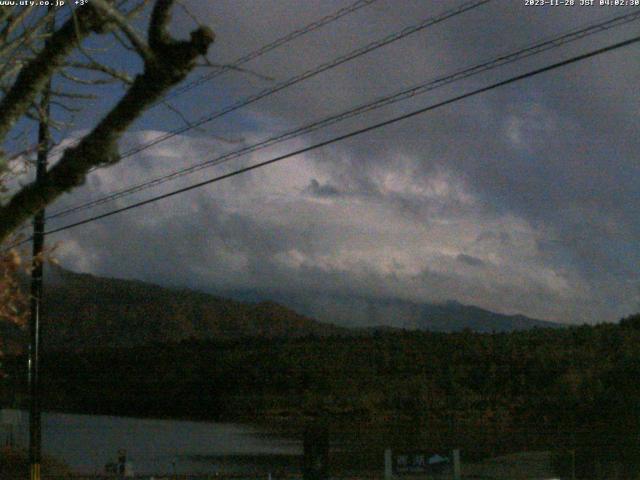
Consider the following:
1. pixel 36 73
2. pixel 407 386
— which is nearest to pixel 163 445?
pixel 407 386

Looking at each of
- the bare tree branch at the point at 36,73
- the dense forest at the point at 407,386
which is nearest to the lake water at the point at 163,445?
the dense forest at the point at 407,386

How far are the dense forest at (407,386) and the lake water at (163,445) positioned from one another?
297 cm

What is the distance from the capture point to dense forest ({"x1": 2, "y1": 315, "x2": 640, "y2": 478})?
35562mm

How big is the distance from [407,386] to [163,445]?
41.9 ft

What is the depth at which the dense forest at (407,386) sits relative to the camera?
3556 centimetres

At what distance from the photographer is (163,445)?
42.5 metres

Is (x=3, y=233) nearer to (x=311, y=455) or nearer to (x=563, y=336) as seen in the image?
(x=311, y=455)

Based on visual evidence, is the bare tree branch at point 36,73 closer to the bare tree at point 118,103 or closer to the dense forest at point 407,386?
the bare tree at point 118,103

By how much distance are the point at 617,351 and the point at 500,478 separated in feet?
68.2

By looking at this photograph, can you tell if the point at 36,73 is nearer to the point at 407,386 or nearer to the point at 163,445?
the point at 163,445

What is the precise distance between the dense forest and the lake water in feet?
9.73

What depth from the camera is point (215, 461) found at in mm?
35594

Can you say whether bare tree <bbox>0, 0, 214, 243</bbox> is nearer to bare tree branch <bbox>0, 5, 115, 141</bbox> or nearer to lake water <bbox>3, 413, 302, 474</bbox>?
bare tree branch <bbox>0, 5, 115, 141</bbox>

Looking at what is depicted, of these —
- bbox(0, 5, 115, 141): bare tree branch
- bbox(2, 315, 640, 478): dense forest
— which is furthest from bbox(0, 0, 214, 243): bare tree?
bbox(2, 315, 640, 478): dense forest
